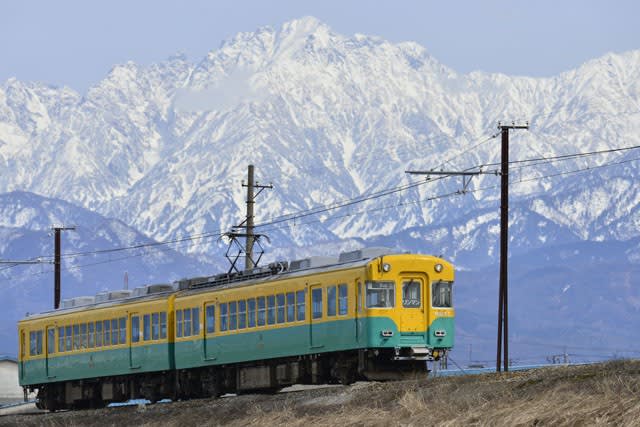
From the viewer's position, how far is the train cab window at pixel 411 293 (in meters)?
37.9

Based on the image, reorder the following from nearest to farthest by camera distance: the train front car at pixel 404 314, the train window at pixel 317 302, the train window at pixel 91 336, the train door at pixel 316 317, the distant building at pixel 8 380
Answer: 1. the train front car at pixel 404 314
2. the train door at pixel 316 317
3. the train window at pixel 317 302
4. the train window at pixel 91 336
5. the distant building at pixel 8 380

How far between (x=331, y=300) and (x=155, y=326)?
10.1m

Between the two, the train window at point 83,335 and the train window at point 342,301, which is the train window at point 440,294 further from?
the train window at point 83,335

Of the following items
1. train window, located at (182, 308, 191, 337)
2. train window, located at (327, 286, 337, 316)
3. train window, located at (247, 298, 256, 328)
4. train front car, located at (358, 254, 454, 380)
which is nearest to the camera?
train front car, located at (358, 254, 454, 380)

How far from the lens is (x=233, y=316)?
141 feet

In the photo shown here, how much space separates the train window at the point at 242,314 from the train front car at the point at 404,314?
5726 mm

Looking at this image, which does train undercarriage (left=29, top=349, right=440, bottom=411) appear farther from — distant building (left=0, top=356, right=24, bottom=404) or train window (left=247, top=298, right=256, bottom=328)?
distant building (left=0, top=356, right=24, bottom=404)

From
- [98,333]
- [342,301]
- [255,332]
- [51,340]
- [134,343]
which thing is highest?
[342,301]

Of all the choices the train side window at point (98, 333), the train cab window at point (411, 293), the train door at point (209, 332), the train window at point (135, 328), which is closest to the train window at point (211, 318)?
the train door at point (209, 332)

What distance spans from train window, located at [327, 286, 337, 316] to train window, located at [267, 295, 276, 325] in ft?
8.78

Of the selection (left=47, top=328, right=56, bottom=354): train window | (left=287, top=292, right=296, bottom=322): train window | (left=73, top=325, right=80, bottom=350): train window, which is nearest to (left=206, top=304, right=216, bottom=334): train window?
(left=287, top=292, right=296, bottom=322): train window

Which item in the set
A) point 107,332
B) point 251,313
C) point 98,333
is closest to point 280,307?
point 251,313

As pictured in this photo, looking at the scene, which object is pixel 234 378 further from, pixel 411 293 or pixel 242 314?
pixel 411 293

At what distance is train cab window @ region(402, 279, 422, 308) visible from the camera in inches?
1494
